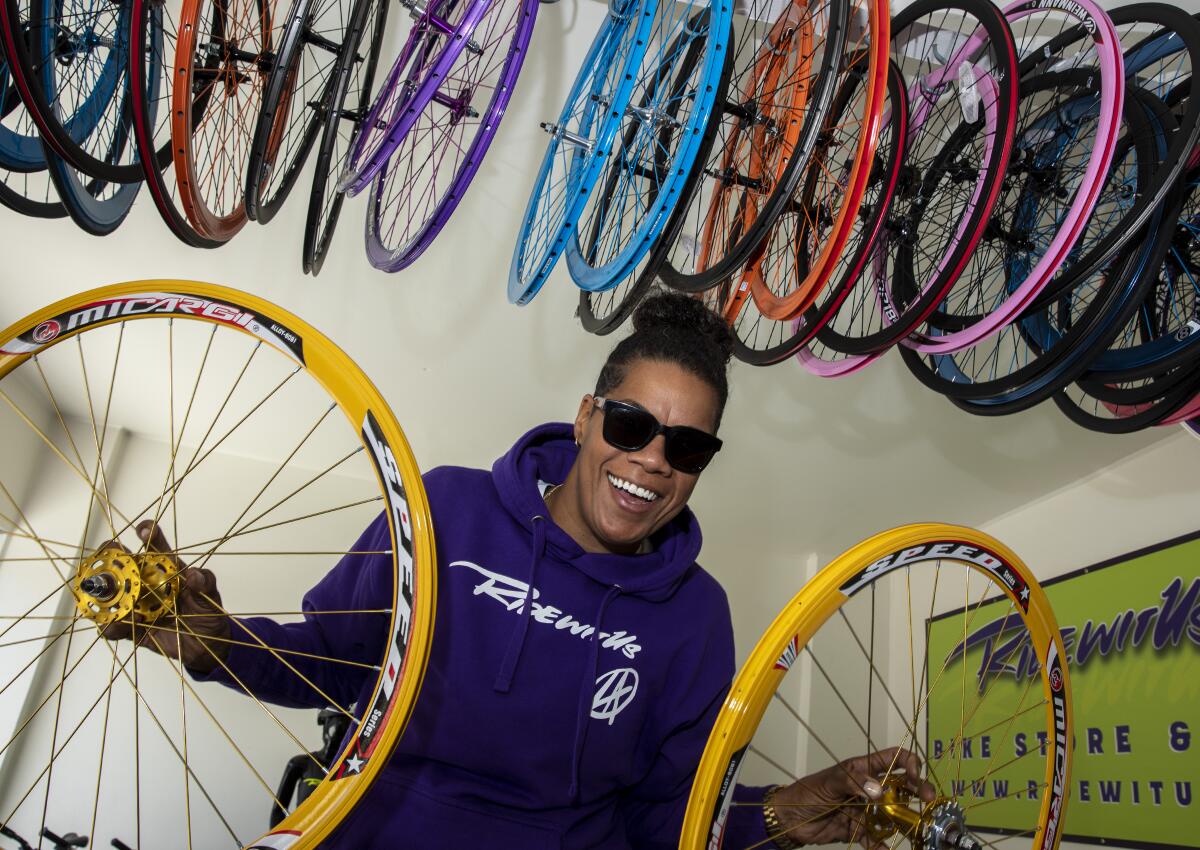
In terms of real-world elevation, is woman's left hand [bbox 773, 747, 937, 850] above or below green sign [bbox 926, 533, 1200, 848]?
below

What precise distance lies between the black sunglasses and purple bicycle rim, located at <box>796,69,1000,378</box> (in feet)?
2.33

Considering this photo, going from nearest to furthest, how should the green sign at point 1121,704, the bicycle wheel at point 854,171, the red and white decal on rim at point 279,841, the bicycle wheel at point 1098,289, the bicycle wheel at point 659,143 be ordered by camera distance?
1. the red and white decal on rim at point 279,841
2. the bicycle wheel at point 854,171
3. the bicycle wheel at point 659,143
4. the bicycle wheel at point 1098,289
5. the green sign at point 1121,704

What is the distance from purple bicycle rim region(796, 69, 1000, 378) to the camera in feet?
6.54

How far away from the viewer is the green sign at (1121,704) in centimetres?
303

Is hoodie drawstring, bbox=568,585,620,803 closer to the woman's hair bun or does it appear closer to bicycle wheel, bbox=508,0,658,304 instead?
the woman's hair bun

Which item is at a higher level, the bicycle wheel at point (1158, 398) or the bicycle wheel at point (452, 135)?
the bicycle wheel at point (452, 135)

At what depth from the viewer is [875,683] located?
18.0 ft

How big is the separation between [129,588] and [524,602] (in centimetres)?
58

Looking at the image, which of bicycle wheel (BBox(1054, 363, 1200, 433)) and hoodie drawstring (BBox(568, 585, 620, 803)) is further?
bicycle wheel (BBox(1054, 363, 1200, 433))


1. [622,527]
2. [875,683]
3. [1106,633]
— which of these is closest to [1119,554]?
[1106,633]

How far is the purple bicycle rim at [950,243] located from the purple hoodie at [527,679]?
2.85 feet

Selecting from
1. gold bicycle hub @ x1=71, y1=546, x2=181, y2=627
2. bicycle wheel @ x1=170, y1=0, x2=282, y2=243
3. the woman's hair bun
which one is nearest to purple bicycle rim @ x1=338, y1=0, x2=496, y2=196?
bicycle wheel @ x1=170, y1=0, x2=282, y2=243

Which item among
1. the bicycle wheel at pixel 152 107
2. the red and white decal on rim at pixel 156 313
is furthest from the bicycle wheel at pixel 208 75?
the red and white decal on rim at pixel 156 313

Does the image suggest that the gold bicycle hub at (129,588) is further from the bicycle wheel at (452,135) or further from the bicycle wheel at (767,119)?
the bicycle wheel at (767,119)
